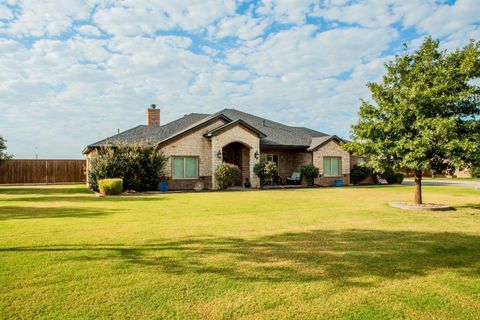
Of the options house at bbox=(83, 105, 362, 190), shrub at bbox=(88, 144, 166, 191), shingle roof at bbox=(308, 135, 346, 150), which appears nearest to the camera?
shrub at bbox=(88, 144, 166, 191)

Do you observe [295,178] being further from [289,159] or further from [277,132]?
[277,132]

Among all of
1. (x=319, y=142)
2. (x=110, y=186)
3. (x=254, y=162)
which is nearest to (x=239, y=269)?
(x=110, y=186)

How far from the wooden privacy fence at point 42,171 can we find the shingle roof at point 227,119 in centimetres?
804

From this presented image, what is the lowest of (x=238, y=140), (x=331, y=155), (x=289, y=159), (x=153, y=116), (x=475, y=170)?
(x=475, y=170)

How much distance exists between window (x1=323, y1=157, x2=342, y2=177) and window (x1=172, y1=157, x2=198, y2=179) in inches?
429

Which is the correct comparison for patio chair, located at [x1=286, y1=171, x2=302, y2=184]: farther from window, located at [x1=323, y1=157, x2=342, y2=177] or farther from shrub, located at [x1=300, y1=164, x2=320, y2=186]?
window, located at [x1=323, y1=157, x2=342, y2=177]

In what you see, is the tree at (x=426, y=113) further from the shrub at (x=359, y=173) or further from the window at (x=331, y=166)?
the shrub at (x=359, y=173)

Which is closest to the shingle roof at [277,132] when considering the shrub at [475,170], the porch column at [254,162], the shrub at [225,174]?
the porch column at [254,162]

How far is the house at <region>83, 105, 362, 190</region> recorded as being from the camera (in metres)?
24.2

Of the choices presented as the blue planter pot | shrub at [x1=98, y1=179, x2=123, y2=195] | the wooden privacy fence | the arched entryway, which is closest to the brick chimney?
the arched entryway

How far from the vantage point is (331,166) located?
29109 millimetres

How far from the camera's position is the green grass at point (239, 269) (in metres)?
4.18

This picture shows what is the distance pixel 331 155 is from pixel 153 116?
606 inches

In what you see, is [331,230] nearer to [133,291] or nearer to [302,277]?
[302,277]
